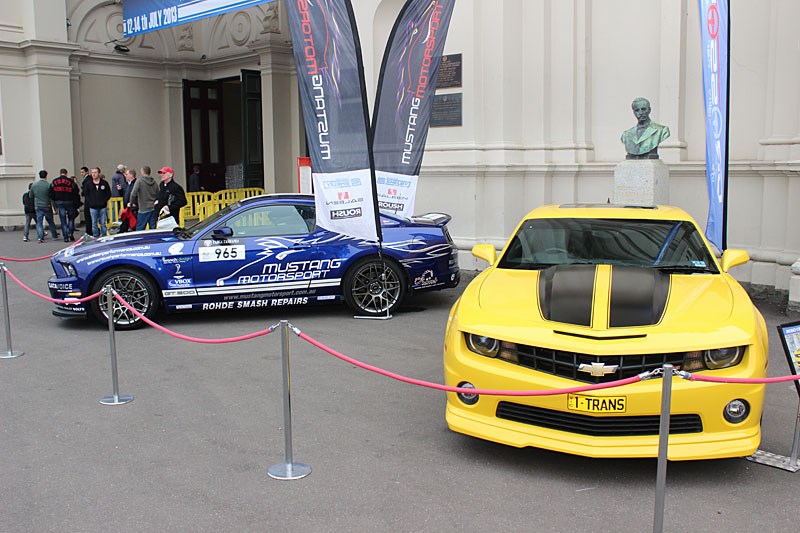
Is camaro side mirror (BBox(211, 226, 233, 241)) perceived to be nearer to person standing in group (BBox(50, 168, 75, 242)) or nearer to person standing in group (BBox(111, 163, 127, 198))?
person standing in group (BBox(111, 163, 127, 198))

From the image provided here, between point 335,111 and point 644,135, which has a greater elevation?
point 335,111

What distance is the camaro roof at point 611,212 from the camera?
6.15 metres

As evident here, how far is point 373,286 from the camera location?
31.1 feet

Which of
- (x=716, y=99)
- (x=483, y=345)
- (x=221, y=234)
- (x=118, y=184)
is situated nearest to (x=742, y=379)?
(x=483, y=345)

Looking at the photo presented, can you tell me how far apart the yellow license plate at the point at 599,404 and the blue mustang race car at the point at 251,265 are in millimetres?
5074

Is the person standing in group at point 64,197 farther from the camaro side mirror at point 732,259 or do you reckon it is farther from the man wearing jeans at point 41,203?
the camaro side mirror at point 732,259

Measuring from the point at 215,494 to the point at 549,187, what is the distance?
9747 millimetres

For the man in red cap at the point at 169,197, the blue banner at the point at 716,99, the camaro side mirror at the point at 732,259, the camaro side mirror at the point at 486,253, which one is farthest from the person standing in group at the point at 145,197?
the camaro side mirror at the point at 732,259

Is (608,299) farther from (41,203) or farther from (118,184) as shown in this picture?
(41,203)

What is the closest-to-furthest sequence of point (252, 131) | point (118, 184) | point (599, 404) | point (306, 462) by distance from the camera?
point (599, 404) < point (306, 462) < point (118, 184) < point (252, 131)

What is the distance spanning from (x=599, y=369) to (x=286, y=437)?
1.97 metres

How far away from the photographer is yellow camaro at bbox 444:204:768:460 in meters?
4.34

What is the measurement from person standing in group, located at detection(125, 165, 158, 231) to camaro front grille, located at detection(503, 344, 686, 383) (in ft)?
40.8

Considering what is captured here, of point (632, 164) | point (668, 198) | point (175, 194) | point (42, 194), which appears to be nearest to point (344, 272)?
point (632, 164)
